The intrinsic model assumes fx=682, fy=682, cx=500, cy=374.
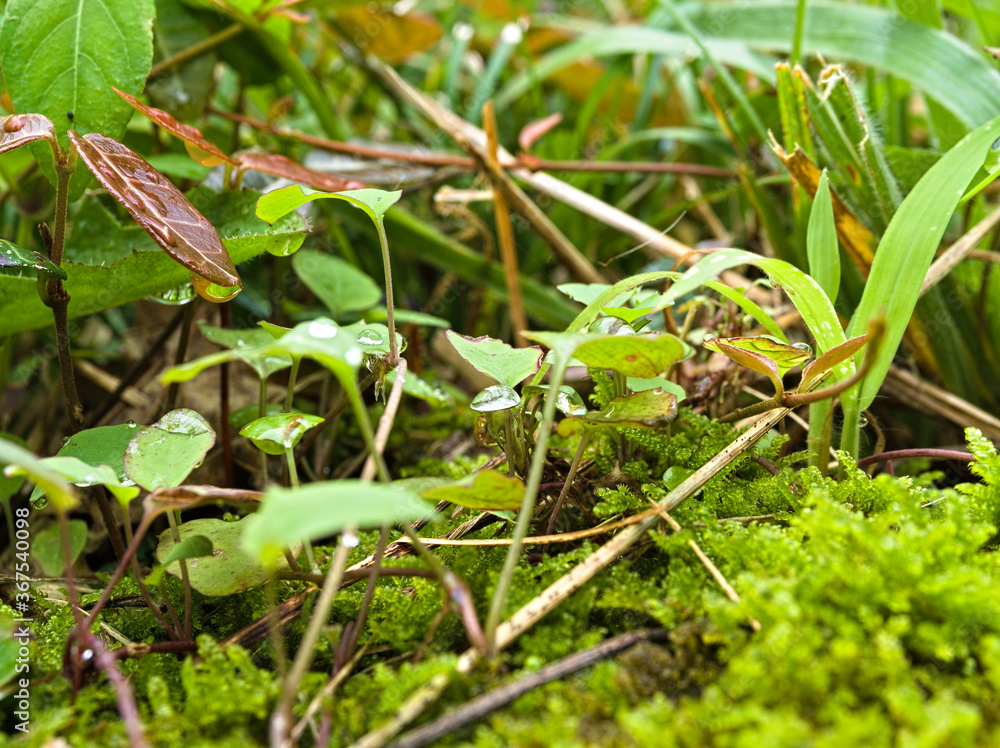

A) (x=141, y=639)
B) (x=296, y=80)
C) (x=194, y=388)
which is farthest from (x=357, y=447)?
(x=296, y=80)

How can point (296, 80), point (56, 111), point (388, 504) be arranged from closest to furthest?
point (388, 504) → point (56, 111) → point (296, 80)

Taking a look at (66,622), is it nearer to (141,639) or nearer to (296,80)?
(141,639)

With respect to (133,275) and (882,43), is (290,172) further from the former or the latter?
(882,43)

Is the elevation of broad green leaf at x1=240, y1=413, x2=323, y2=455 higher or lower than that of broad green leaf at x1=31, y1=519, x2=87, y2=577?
higher

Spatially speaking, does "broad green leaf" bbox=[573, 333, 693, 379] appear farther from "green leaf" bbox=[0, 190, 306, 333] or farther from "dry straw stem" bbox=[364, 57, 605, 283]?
"dry straw stem" bbox=[364, 57, 605, 283]

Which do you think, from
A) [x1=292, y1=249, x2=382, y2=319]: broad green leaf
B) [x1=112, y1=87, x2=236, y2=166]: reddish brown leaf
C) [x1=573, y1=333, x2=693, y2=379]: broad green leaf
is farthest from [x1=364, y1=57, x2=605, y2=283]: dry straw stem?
[x1=573, y1=333, x2=693, y2=379]: broad green leaf

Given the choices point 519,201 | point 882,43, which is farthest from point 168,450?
point 882,43
